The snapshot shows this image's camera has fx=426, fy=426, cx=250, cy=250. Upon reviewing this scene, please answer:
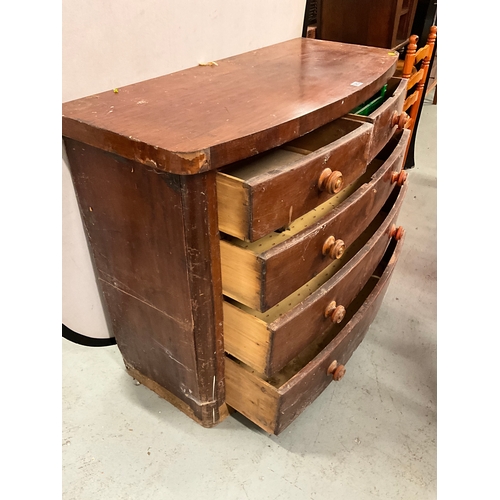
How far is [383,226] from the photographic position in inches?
43.5

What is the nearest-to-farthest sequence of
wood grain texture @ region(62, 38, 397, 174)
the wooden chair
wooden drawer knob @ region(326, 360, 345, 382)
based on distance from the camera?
1. wood grain texture @ region(62, 38, 397, 174)
2. wooden drawer knob @ region(326, 360, 345, 382)
3. the wooden chair

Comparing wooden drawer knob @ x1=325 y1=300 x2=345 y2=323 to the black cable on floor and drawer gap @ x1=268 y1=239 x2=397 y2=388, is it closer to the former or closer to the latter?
drawer gap @ x1=268 y1=239 x2=397 y2=388

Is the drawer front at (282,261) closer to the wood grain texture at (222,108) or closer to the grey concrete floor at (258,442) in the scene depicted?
the wood grain texture at (222,108)

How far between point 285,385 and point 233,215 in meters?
0.38

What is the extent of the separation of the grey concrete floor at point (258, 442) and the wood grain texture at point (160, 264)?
10 cm

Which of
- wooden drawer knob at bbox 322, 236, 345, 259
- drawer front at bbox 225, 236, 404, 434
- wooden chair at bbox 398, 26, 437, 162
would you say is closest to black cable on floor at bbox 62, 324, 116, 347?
drawer front at bbox 225, 236, 404, 434

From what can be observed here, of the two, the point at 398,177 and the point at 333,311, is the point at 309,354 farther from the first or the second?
the point at 398,177

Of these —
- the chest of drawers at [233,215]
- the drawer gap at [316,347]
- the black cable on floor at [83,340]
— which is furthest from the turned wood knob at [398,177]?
the black cable on floor at [83,340]

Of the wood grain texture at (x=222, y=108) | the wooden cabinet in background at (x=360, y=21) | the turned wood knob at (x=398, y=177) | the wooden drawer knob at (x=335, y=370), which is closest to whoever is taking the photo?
the wood grain texture at (x=222, y=108)

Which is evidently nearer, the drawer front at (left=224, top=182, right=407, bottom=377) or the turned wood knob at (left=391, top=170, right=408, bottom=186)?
the drawer front at (left=224, top=182, right=407, bottom=377)

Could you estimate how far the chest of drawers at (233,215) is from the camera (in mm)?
681

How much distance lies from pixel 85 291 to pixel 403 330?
970 millimetres

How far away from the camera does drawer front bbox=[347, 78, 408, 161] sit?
90cm

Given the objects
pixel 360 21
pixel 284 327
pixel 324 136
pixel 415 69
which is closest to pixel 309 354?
pixel 284 327
